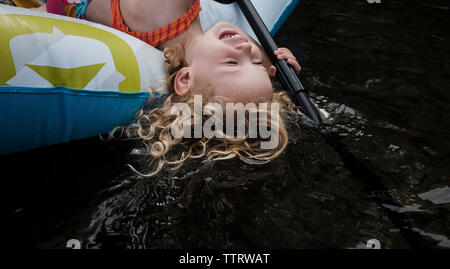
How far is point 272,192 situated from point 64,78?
0.72m

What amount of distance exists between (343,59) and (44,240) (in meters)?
1.61

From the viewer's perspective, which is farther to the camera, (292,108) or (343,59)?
(343,59)

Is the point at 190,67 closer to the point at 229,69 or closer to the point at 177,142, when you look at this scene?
the point at 229,69

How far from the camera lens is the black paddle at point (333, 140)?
88 cm

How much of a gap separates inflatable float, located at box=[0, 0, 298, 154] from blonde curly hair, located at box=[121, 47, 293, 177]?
53 mm

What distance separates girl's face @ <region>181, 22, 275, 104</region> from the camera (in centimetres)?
123

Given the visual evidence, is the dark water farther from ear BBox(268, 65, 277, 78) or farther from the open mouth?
the open mouth

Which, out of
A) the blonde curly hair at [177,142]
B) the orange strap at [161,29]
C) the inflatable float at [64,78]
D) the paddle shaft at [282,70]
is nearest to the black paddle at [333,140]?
the paddle shaft at [282,70]

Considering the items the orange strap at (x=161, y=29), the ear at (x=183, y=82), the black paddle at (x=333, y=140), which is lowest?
the black paddle at (x=333, y=140)

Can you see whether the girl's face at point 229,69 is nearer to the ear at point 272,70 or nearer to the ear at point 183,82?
the ear at point 183,82

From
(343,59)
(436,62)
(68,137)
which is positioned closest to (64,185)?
(68,137)

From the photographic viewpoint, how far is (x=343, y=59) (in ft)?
6.15
